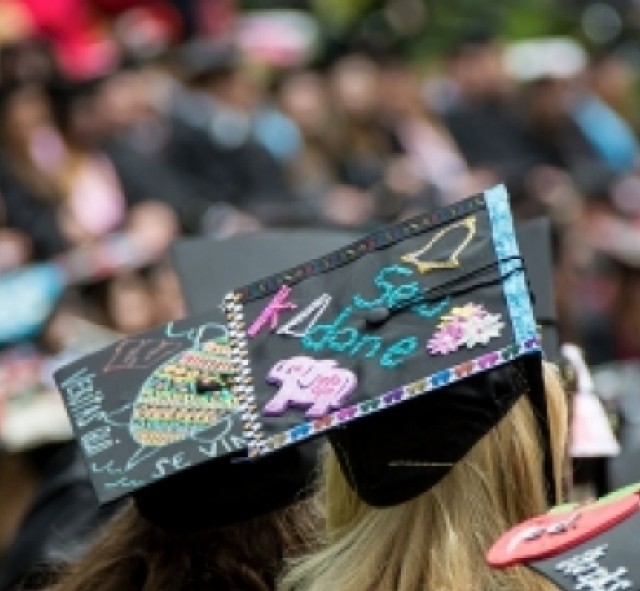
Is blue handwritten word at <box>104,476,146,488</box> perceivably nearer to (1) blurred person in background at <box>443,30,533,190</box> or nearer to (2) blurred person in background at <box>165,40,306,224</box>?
(2) blurred person in background at <box>165,40,306,224</box>

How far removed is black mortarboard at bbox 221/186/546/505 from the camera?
275cm

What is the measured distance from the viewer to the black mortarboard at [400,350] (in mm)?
2750

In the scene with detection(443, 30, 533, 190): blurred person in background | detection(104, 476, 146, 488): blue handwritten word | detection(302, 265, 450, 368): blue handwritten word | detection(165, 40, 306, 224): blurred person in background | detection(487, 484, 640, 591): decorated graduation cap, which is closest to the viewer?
detection(487, 484, 640, 591): decorated graduation cap

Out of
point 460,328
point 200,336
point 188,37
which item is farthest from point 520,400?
point 188,37

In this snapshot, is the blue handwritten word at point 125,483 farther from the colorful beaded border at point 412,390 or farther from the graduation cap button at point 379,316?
the graduation cap button at point 379,316

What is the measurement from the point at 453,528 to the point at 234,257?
1431 mm

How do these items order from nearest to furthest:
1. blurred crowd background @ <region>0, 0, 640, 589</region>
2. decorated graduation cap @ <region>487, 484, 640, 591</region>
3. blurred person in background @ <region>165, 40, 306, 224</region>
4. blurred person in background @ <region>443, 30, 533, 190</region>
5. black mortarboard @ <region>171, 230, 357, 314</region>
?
1. decorated graduation cap @ <region>487, 484, 640, 591</region>
2. black mortarboard @ <region>171, 230, 357, 314</region>
3. blurred crowd background @ <region>0, 0, 640, 589</region>
4. blurred person in background @ <region>165, 40, 306, 224</region>
5. blurred person in background @ <region>443, 30, 533, 190</region>

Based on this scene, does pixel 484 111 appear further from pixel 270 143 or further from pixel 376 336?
pixel 376 336

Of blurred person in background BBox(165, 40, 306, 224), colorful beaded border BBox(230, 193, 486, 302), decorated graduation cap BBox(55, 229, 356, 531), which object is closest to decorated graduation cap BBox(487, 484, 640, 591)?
colorful beaded border BBox(230, 193, 486, 302)

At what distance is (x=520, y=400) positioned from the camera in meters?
2.80

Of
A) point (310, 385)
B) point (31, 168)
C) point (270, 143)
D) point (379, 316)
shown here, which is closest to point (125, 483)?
point (310, 385)

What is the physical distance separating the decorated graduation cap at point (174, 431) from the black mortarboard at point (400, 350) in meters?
0.16

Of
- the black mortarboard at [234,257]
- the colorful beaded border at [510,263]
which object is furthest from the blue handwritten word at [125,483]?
the black mortarboard at [234,257]

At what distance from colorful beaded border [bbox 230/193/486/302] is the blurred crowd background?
1.72 m
